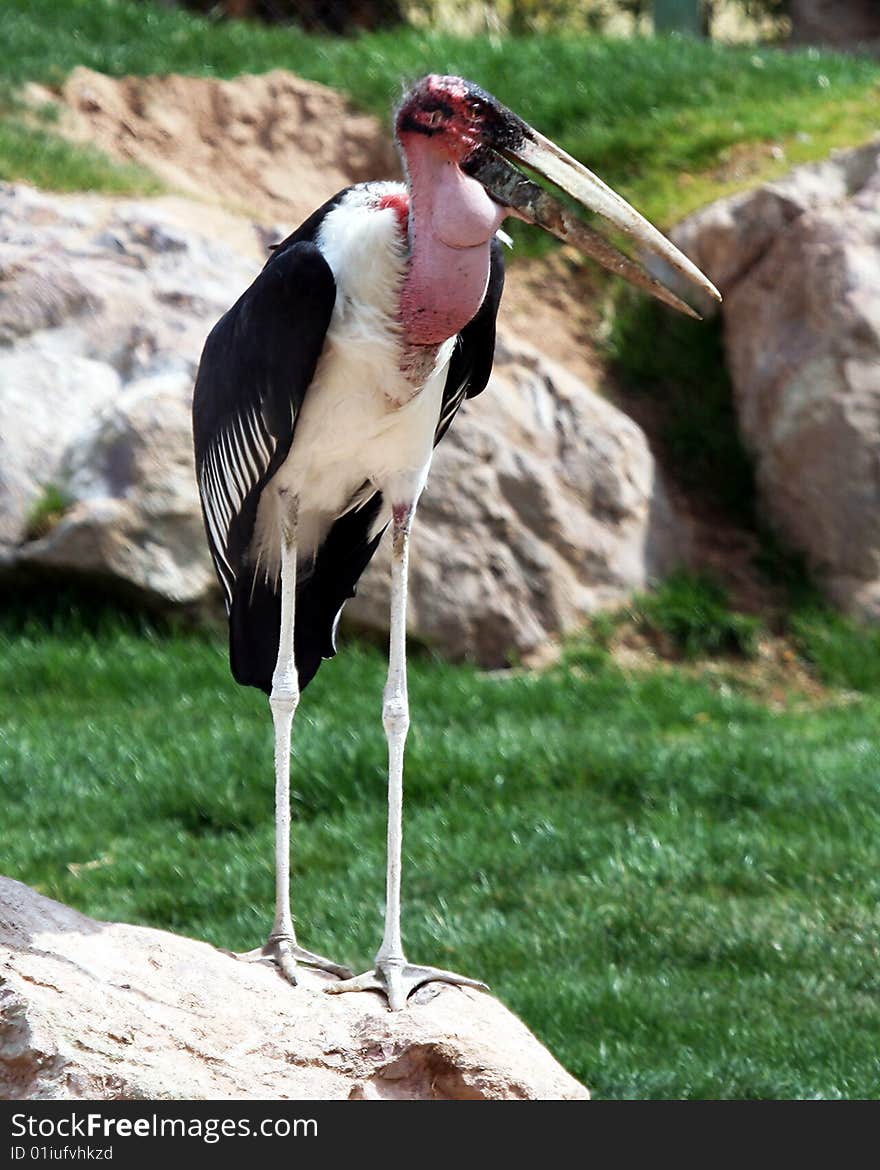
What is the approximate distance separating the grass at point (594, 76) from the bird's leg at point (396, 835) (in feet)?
16.1

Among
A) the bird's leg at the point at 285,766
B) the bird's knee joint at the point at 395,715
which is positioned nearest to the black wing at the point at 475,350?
the bird's leg at the point at 285,766

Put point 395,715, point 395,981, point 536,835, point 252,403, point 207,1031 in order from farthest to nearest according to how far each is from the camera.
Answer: point 536,835, point 395,715, point 252,403, point 395,981, point 207,1031

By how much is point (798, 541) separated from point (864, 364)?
84 centimetres

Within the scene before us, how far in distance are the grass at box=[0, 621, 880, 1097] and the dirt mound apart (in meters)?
2.93

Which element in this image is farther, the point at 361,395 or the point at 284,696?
the point at 284,696

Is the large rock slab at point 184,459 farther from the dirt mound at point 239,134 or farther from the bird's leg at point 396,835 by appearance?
the bird's leg at point 396,835

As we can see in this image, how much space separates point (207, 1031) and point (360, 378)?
54.2 inches

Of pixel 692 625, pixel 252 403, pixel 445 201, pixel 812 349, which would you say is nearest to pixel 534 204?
pixel 445 201

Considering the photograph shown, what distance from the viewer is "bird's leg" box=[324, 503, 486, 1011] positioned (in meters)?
3.87

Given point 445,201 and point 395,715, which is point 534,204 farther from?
point 395,715

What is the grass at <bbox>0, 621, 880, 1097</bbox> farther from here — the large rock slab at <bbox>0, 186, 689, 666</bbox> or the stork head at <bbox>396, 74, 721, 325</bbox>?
the stork head at <bbox>396, 74, 721, 325</bbox>

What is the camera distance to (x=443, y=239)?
3.60 meters

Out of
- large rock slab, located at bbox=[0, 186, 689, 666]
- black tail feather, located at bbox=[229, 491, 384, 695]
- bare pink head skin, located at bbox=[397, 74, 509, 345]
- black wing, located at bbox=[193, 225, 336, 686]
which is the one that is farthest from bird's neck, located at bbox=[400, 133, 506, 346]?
large rock slab, located at bbox=[0, 186, 689, 666]

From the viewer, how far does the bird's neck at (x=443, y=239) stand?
358 centimetres
